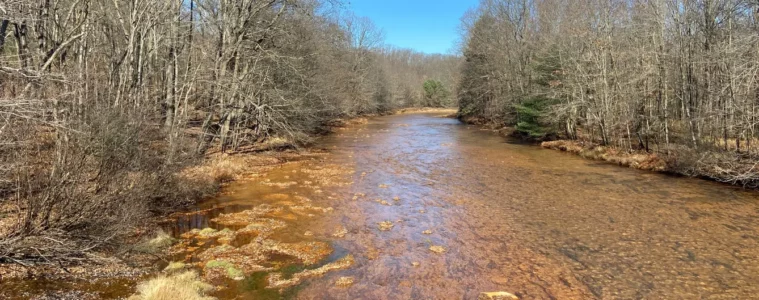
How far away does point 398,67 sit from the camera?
10075 cm

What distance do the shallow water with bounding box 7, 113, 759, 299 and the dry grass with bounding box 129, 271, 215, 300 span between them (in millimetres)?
327

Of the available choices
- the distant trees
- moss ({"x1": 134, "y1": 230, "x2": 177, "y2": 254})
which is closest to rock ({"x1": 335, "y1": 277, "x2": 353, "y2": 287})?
moss ({"x1": 134, "y1": 230, "x2": 177, "y2": 254})

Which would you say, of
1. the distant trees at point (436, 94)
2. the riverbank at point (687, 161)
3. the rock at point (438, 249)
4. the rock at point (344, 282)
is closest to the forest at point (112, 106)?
the rock at point (344, 282)

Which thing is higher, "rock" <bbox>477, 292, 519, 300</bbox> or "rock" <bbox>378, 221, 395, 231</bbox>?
"rock" <bbox>378, 221, 395, 231</bbox>

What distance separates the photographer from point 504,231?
9.99m

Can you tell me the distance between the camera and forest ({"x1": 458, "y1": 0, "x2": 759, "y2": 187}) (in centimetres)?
1412

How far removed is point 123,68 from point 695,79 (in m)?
21.0

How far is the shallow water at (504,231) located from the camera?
704cm

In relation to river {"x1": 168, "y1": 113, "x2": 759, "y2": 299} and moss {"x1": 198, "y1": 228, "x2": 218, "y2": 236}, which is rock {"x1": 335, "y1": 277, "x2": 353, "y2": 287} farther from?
moss {"x1": 198, "y1": 228, "x2": 218, "y2": 236}

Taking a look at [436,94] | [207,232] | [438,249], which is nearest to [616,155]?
[438,249]

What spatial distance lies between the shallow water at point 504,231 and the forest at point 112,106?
161cm

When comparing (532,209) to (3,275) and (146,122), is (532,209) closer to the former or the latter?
(146,122)

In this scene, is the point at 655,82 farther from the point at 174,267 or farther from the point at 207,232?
the point at 174,267

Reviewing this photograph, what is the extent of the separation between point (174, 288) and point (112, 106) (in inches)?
203
